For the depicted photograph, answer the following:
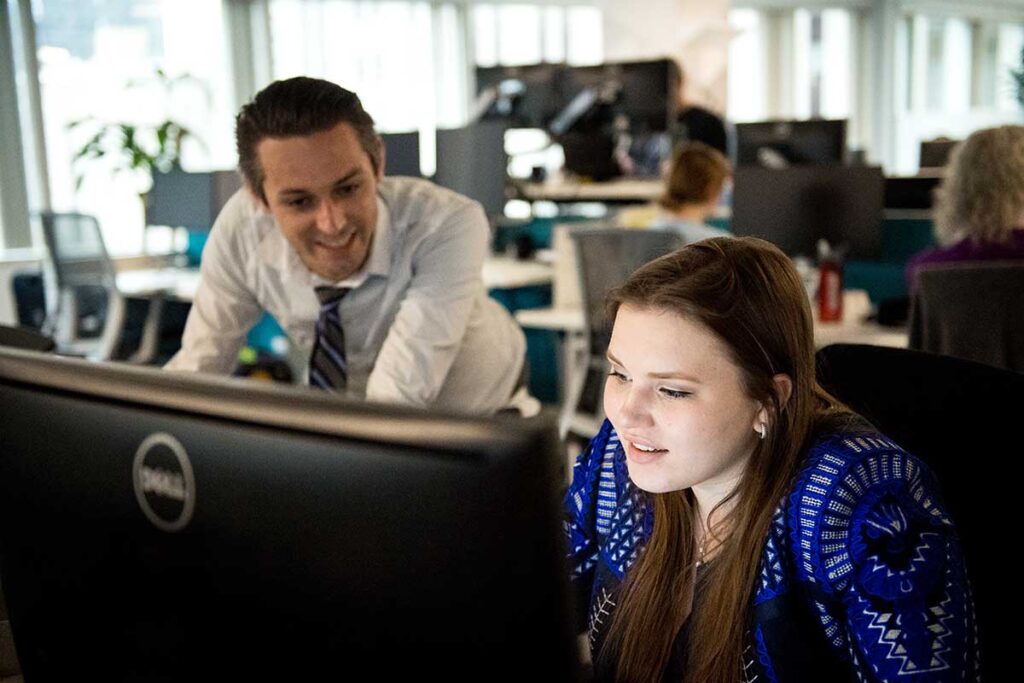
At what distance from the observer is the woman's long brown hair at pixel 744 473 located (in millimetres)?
960

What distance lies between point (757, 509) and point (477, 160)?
2.83 meters

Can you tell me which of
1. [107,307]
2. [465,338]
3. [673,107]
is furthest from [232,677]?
[673,107]

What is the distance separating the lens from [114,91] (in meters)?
6.95

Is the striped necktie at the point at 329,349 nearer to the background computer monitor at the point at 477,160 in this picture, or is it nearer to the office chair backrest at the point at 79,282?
the background computer monitor at the point at 477,160

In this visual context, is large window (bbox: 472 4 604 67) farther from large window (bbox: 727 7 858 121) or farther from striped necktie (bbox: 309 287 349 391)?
striped necktie (bbox: 309 287 349 391)

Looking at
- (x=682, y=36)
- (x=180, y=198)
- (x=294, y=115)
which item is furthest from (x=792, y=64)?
(x=294, y=115)

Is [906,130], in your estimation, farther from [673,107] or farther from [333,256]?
[333,256]

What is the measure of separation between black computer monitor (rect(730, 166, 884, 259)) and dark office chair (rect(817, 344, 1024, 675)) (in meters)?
2.44

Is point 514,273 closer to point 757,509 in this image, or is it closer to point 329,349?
point 329,349

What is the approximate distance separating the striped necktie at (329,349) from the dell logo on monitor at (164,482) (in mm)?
1273

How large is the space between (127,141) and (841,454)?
6198 millimetres

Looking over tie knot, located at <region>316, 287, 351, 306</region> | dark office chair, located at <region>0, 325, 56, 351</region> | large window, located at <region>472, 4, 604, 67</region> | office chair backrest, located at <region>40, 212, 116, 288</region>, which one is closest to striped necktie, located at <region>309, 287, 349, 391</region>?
tie knot, located at <region>316, 287, 351, 306</region>

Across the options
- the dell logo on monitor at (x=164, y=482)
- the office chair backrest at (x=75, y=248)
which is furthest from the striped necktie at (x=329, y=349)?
the office chair backrest at (x=75, y=248)

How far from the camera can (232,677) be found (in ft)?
1.79
